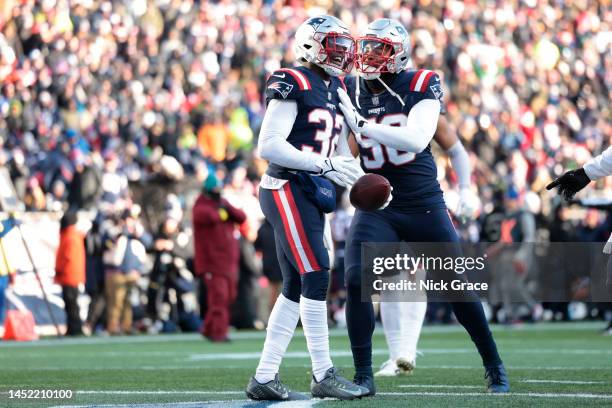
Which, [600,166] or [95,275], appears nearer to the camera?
[600,166]

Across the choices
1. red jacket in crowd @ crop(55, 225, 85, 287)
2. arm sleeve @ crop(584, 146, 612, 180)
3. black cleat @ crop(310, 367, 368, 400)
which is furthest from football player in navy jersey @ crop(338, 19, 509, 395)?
red jacket in crowd @ crop(55, 225, 85, 287)

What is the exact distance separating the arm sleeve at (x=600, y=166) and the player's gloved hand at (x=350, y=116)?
3.57 feet

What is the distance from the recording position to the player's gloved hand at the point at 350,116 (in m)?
6.47

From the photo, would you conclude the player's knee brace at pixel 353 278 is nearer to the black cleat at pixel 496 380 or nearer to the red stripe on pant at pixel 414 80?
the black cleat at pixel 496 380

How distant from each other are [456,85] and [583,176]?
64.4 ft

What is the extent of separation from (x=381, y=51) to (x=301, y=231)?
3.95 feet

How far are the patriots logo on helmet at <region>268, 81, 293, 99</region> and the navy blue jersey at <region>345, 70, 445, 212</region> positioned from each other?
0.83 m

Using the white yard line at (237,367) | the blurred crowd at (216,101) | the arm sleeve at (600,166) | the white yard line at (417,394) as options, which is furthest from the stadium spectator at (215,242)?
the arm sleeve at (600,166)

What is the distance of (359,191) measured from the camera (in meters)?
6.32

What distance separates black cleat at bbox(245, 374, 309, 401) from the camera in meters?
6.33

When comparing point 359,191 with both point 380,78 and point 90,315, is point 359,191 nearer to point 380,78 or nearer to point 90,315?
point 380,78

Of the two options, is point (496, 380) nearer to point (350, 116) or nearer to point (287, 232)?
point (287, 232)

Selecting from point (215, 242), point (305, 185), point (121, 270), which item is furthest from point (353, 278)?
point (121, 270)

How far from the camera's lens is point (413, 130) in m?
6.61
